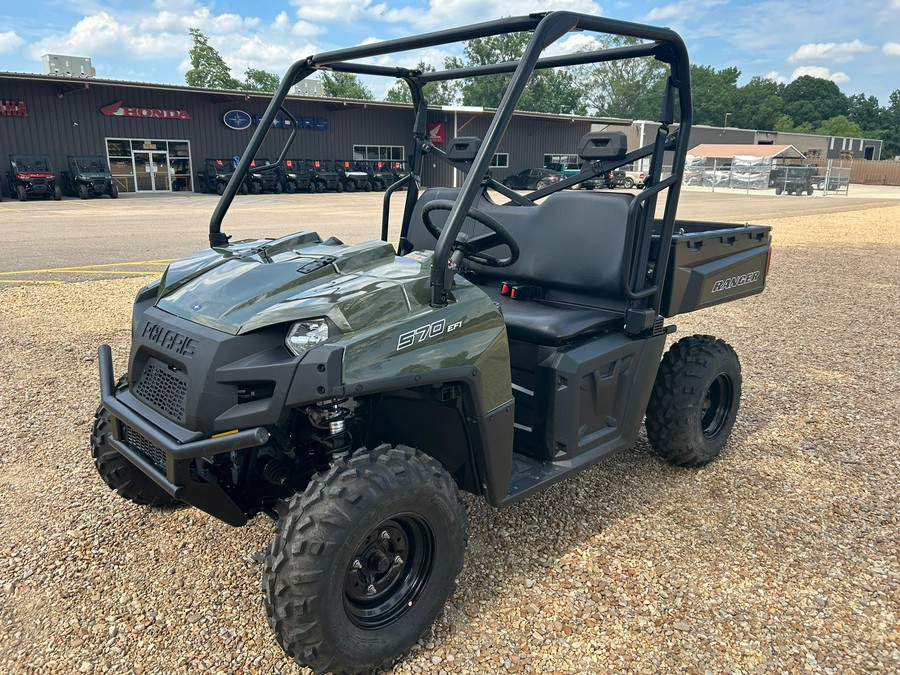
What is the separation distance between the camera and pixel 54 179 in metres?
22.2

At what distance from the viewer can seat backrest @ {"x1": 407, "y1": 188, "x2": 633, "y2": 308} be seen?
119 inches

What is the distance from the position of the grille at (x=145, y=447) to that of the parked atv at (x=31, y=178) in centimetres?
2309

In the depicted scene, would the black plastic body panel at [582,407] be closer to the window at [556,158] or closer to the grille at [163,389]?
the grille at [163,389]

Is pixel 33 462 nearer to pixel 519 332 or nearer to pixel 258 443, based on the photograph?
pixel 258 443

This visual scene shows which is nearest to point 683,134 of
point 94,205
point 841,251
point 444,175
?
point 841,251

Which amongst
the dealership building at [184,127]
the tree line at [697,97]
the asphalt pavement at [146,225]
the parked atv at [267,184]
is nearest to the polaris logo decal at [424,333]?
the asphalt pavement at [146,225]

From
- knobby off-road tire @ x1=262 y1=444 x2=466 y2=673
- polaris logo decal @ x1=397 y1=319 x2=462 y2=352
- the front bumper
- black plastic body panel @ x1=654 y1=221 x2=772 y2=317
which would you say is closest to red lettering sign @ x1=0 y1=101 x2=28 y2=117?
the front bumper

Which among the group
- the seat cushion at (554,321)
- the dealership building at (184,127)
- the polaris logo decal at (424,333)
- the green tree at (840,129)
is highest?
the green tree at (840,129)

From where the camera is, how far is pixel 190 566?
2688 mm

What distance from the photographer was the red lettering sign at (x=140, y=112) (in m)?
25.8

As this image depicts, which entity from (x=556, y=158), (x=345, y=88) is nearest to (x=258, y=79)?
(x=345, y=88)

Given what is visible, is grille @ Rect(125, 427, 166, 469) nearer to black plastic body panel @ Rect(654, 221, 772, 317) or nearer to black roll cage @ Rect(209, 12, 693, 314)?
black roll cage @ Rect(209, 12, 693, 314)

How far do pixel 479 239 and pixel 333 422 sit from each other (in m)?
1.22

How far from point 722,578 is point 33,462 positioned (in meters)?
3.30
